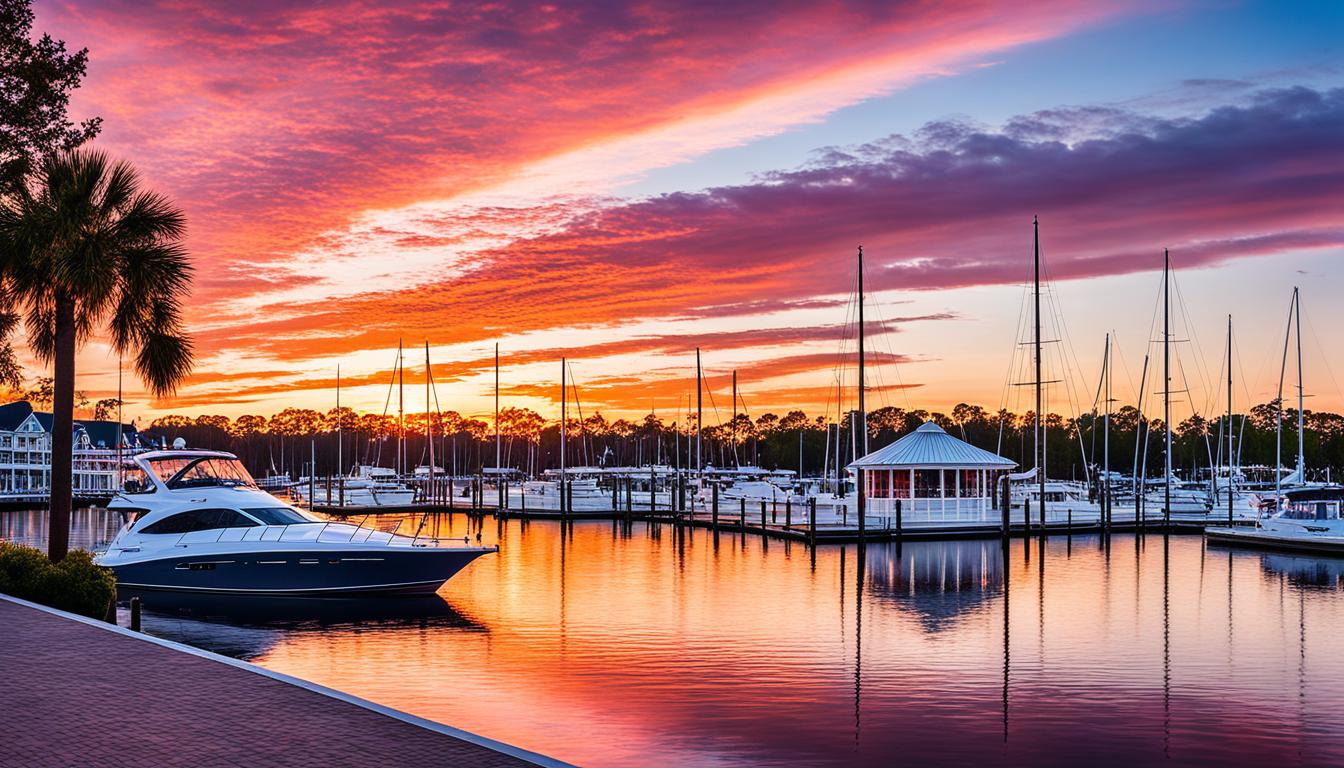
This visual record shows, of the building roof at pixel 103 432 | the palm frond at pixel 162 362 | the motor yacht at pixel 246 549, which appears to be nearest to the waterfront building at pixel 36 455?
the building roof at pixel 103 432

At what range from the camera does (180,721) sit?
11562 mm

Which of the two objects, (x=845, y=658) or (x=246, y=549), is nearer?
(x=845, y=658)

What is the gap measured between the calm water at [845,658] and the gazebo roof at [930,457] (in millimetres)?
12316

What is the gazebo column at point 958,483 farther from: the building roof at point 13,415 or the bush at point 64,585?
the building roof at point 13,415

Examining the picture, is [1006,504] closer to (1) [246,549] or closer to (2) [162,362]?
(1) [246,549]

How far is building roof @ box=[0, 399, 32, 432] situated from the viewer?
124 m

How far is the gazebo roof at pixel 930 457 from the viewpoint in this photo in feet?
184

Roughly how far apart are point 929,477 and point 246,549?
34.8 metres

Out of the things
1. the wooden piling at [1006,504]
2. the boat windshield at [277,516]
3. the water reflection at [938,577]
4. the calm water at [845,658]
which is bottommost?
the water reflection at [938,577]

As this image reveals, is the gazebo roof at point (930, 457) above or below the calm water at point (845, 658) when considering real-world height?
above

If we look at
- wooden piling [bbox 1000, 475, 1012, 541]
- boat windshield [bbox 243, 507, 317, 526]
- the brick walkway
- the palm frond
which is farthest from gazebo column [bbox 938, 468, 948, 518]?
the brick walkway

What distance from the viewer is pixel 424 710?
1878 cm

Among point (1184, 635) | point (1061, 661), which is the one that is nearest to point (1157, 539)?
point (1184, 635)

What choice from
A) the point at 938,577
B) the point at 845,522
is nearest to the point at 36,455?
the point at 845,522
